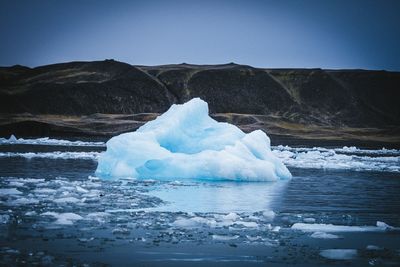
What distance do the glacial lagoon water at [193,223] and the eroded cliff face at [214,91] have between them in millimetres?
110861

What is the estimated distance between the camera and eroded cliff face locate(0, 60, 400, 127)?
13500 cm

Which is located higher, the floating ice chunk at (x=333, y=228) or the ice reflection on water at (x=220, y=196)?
the floating ice chunk at (x=333, y=228)

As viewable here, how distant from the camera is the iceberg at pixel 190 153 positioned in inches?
855

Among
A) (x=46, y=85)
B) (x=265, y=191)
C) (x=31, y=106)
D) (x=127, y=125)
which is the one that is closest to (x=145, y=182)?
(x=265, y=191)

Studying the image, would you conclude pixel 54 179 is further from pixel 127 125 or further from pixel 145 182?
pixel 127 125

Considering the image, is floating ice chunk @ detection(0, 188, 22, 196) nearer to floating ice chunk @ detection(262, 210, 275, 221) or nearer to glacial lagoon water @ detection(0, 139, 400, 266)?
glacial lagoon water @ detection(0, 139, 400, 266)

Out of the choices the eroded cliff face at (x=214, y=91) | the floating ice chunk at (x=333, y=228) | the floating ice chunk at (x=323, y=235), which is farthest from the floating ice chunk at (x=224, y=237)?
the eroded cliff face at (x=214, y=91)

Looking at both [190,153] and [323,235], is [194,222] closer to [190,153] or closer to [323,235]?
[323,235]

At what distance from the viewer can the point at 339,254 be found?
9164 millimetres

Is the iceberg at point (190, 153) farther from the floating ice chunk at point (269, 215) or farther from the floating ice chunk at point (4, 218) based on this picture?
the floating ice chunk at point (4, 218)

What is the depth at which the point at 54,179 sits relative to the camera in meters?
20.3

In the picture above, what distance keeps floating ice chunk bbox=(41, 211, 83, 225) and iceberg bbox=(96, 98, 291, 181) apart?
9774 millimetres

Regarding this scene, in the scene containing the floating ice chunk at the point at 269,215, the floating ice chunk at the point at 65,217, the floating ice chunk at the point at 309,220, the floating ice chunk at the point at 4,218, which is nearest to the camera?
the floating ice chunk at the point at 4,218

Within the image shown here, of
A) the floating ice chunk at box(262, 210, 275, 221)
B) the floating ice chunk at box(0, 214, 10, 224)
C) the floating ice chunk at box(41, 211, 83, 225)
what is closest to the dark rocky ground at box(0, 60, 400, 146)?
the floating ice chunk at box(262, 210, 275, 221)
